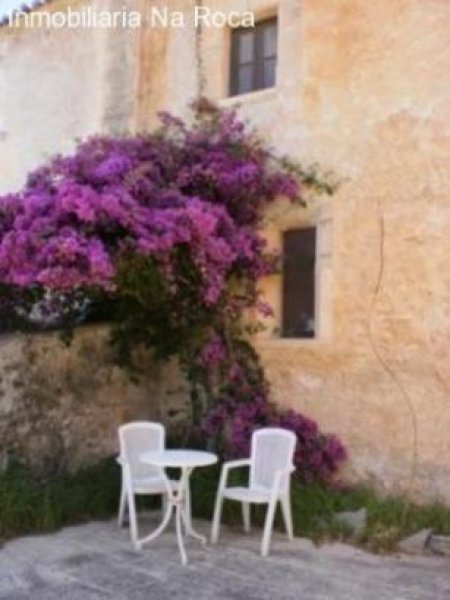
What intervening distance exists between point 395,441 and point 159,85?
587 centimetres

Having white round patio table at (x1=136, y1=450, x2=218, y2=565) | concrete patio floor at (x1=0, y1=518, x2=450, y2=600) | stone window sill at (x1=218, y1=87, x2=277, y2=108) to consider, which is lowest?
concrete patio floor at (x1=0, y1=518, x2=450, y2=600)

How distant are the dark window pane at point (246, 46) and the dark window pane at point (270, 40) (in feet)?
0.66

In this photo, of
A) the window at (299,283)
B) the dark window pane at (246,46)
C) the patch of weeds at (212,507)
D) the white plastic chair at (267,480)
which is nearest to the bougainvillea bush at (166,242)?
the window at (299,283)

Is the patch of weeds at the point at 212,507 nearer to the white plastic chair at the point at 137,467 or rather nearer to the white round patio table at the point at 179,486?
the white plastic chair at the point at 137,467

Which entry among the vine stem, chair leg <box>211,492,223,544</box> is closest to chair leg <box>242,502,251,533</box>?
chair leg <box>211,492,223,544</box>

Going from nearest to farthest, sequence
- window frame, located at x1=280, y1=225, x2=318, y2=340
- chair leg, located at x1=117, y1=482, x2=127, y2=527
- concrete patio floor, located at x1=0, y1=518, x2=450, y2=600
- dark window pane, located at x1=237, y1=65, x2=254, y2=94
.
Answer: concrete patio floor, located at x1=0, y1=518, x2=450, y2=600
chair leg, located at x1=117, y1=482, x2=127, y2=527
window frame, located at x1=280, y1=225, x2=318, y2=340
dark window pane, located at x1=237, y1=65, x2=254, y2=94

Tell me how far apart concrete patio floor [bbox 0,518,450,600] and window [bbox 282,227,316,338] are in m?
2.56

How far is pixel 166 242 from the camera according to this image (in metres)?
7.26

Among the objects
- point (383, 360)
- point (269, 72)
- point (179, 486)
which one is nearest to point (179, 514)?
point (179, 486)

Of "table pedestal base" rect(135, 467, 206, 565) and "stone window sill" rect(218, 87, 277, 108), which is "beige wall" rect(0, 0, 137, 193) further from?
"table pedestal base" rect(135, 467, 206, 565)

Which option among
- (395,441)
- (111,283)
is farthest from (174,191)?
(395,441)

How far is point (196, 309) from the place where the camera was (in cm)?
839

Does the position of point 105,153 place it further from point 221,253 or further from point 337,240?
point 337,240

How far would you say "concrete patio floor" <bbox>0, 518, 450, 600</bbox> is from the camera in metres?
5.63
